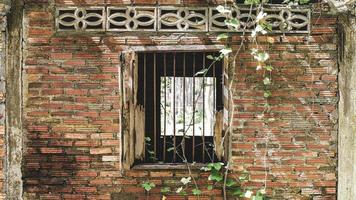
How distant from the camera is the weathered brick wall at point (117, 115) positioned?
432 cm

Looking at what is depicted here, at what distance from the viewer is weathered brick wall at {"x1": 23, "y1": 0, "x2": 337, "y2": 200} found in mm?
4320

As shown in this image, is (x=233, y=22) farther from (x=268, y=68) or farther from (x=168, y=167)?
(x=168, y=167)

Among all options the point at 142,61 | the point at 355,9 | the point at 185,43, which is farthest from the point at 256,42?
the point at 142,61

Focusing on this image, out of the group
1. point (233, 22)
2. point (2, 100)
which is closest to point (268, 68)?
point (233, 22)

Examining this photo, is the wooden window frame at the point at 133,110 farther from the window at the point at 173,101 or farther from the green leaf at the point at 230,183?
the green leaf at the point at 230,183

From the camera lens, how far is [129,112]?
14.2 feet

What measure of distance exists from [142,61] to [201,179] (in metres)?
1.65

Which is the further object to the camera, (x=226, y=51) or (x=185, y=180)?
(x=185, y=180)

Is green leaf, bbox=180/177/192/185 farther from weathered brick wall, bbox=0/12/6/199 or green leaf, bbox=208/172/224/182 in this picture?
weathered brick wall, bbox=0/12/6/199

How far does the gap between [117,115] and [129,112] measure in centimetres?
14

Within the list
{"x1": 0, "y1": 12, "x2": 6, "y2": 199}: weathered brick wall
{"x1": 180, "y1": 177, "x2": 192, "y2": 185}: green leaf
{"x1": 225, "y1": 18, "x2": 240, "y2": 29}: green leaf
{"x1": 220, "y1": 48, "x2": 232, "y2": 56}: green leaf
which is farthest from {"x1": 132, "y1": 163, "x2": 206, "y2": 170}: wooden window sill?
{"x1": 225, "y1": 18, "x2": 240, "y2": 29}: green leaf

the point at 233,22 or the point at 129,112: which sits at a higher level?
the point at 233,22

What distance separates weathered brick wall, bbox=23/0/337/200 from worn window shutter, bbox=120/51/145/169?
3.7 inches

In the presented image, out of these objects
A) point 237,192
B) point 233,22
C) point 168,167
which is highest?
point 233,22
